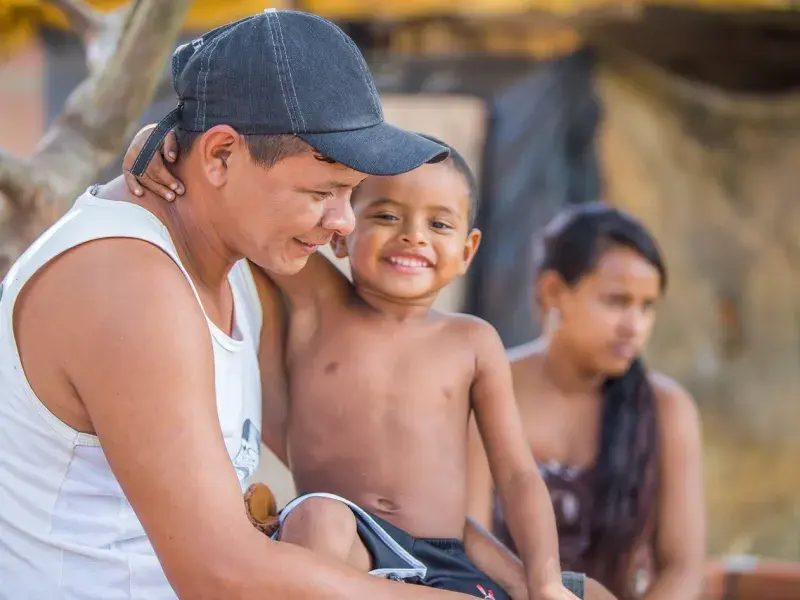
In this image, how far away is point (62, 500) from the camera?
1710mm

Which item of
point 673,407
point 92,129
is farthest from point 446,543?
point 92,129

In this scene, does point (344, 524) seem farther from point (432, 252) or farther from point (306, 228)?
point (432, 252)

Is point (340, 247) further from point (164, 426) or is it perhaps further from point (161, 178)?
point (164, 426)

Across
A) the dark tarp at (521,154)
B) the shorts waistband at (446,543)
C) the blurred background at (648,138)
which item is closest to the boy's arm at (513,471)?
the shorts waistband at (446,543)

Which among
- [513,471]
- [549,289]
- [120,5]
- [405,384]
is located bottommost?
[513,471]

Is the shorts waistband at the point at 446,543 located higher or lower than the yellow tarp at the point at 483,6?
lower

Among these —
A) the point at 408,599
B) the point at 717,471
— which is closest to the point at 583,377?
the point at 408,599

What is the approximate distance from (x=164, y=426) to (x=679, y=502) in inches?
71.0

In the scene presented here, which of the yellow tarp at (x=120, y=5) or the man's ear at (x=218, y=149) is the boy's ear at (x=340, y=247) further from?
the yellow tarp at (x=120, y=5)

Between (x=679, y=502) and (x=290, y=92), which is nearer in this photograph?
(x=290, y=92)

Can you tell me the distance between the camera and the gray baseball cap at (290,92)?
5.40 feet

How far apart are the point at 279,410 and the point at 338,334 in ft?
0.68

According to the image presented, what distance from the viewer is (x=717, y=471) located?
6734 millimetres

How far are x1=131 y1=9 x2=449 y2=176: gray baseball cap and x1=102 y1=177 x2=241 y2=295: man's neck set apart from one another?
0.19ft
